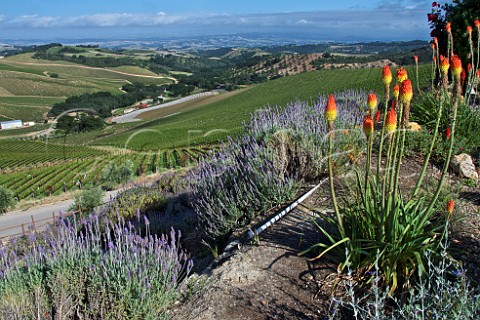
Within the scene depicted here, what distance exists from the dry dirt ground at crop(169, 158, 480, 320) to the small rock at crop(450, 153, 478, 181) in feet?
3.56

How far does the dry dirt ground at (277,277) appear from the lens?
3035mm

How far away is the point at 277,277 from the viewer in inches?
133

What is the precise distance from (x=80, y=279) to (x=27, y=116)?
133 m

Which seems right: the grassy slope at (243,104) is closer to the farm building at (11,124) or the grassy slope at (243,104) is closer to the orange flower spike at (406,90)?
the orange flower spike at (406,90)

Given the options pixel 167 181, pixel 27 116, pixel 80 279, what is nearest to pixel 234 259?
pixel 80 279

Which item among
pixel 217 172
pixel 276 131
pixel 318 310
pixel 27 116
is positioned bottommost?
pixel 27 116

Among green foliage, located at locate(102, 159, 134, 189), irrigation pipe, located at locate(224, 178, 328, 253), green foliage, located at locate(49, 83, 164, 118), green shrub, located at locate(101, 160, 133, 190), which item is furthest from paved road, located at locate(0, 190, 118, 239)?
green foliage, located at locate(49, 83, 164, 118)

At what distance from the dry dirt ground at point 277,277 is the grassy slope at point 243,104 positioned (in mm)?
34465

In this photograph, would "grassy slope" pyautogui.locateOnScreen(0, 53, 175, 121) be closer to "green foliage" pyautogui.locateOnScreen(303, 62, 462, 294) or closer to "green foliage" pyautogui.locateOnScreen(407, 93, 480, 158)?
"green foliage" pyautogui.locateOnScreen(407, 93, 480, 158)

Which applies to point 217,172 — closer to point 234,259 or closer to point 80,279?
point 234,259

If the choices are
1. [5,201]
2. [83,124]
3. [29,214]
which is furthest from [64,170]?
[83,124]

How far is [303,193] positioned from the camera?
16.6 feet

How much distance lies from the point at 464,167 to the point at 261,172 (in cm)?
266

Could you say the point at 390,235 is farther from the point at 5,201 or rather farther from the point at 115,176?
the point at 115,176
